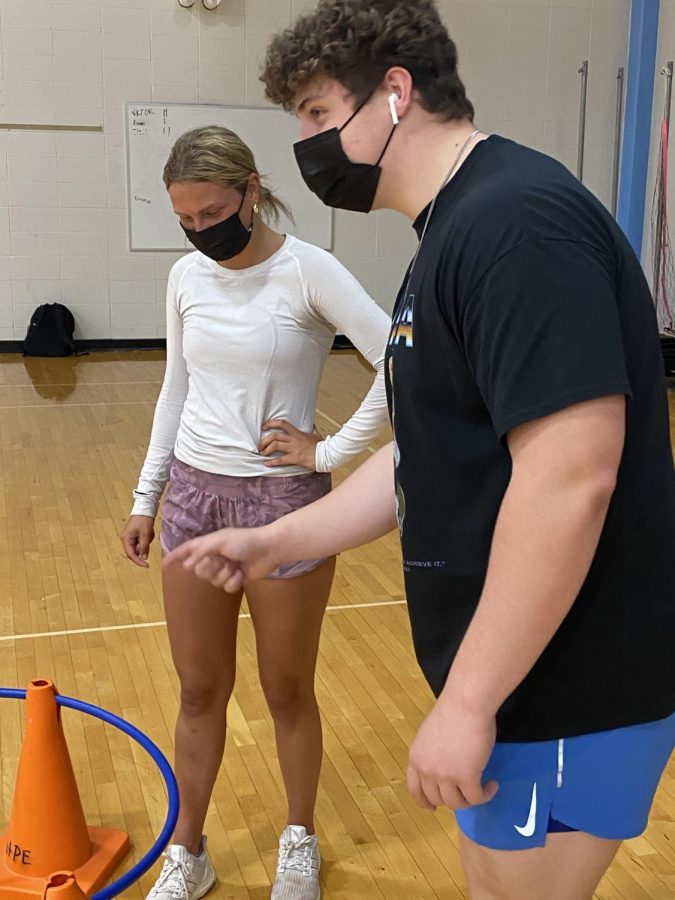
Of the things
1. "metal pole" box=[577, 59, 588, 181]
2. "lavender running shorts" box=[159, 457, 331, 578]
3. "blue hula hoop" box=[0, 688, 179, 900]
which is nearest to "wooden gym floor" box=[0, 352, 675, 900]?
"blue hula hoop" box=[0, 688, 179, 900]

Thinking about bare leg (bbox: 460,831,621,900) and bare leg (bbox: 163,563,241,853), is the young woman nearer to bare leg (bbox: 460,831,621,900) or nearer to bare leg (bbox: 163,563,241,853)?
bare leg (bbox: 163,563,241,853)

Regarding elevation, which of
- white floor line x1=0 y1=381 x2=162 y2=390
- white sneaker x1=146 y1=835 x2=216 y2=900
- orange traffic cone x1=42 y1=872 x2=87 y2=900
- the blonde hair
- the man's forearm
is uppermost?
the blonde hair

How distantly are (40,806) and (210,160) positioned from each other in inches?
52.8

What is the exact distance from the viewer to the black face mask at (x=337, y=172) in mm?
1116

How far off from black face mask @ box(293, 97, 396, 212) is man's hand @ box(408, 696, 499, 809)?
1.93 ft

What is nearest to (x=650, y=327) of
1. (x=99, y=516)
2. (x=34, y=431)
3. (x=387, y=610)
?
(x=387, y=610)

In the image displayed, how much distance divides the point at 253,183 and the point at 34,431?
4542 mm

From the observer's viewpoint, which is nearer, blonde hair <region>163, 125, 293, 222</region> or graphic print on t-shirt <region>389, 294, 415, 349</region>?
graphic print on t-shirt <region>389, 294, 415, 349</region>

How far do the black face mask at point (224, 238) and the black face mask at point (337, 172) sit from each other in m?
0.61

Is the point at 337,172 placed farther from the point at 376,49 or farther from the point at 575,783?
the point at 575,783

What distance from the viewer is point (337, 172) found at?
3.83ft

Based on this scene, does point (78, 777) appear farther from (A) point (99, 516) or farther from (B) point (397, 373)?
(A) point (99, 516)

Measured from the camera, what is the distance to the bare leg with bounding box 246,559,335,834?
1914 millimetres

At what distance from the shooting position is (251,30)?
888cm
